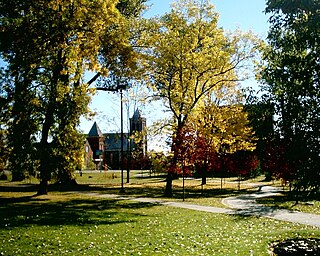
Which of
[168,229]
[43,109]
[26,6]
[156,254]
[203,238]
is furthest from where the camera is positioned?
[43,109]

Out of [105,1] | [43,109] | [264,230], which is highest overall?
[105,1]

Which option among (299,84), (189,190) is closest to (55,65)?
(299,84)

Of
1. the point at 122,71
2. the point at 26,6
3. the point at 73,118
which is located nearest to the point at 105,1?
the point at 26,6

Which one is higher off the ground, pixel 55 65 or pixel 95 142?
pixel 55 65

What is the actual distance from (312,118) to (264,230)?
6.37 metres

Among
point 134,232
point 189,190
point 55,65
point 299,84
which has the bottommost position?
point 189,190

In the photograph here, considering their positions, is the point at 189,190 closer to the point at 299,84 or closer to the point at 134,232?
the point at 134,232

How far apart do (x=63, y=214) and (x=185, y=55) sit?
657 inches

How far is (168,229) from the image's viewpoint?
13.8 metres

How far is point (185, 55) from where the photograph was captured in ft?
96.0

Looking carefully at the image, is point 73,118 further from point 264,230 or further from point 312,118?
point 312,118

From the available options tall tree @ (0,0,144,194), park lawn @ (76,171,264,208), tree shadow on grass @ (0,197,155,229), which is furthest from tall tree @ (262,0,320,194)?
park lawn @ (76,171,264,208)

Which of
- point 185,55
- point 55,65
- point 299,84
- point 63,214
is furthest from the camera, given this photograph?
point 185,55

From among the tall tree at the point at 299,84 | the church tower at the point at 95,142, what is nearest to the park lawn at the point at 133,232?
the tall tree at the point at 299,84
